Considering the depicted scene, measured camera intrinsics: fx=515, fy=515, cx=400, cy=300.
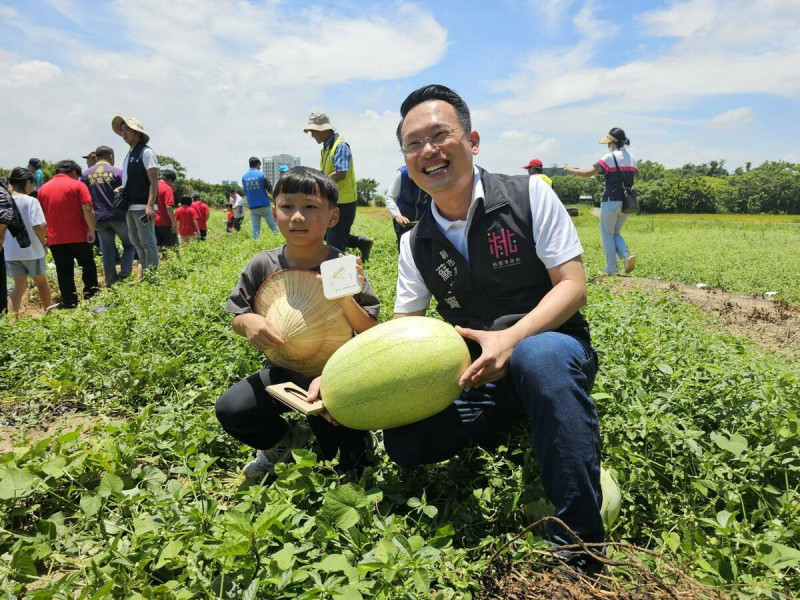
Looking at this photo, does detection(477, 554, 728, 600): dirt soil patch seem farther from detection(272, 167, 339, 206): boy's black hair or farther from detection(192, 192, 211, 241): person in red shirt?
detection(192, 192, 211, 241): person in red shirt

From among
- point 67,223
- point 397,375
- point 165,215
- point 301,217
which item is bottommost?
point 397,375

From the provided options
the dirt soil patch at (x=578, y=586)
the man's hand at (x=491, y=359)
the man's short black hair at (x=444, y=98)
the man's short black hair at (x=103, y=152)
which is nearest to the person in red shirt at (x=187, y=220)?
the man's short black hair at (x=103, y=152)

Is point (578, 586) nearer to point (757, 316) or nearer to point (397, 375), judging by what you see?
point (397, 375)

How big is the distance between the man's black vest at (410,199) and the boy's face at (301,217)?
11.0 ft

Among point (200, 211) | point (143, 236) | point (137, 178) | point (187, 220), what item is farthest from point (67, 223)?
point (200, 211)

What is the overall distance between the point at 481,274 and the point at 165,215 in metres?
10.6

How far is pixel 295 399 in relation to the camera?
7.98 ft

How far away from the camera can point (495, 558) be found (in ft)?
5.64

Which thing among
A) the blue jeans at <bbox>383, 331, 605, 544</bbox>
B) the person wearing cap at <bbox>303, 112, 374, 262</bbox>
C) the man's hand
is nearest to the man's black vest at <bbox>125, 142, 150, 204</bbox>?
the person wearing cap at <bbox>303, 112, 374, 262</bbox>

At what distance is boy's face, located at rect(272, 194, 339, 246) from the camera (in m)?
2.93

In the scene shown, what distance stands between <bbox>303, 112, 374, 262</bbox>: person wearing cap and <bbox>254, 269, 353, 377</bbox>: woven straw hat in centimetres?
413

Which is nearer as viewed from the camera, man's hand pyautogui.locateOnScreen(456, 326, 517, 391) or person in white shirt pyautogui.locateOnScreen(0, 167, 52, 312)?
man's hand pyautogui.locateOnScreen(456, 326, 517, 391)

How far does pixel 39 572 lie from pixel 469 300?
88.4 inches

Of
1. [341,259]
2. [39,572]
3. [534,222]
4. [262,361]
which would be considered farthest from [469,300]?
[39,572]
